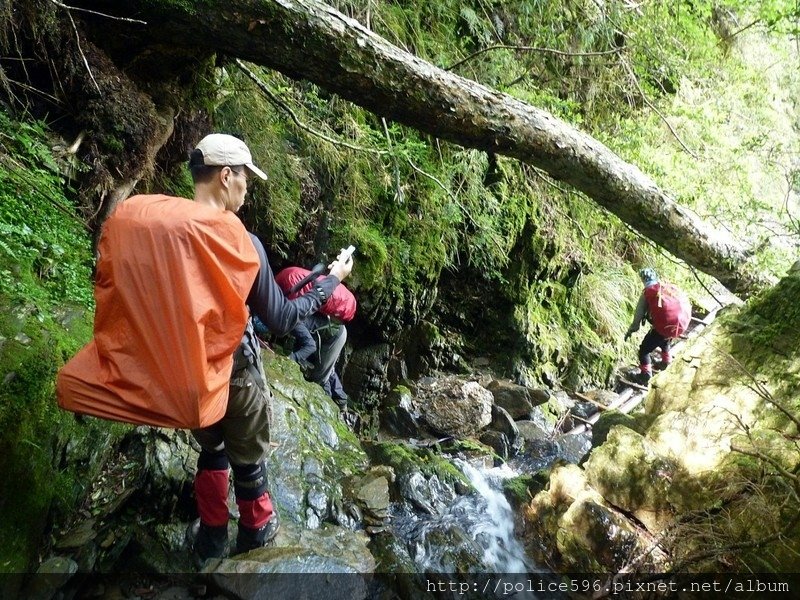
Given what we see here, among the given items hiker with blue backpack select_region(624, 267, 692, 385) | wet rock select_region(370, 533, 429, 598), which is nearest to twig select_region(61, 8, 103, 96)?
wet rock select_region(370, 533, 429, 598)

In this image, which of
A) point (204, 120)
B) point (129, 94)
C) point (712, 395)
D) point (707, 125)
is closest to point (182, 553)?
point (129, 94)

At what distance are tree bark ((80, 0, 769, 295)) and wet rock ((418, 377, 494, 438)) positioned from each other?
3.74m

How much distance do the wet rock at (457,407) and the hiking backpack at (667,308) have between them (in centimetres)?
322

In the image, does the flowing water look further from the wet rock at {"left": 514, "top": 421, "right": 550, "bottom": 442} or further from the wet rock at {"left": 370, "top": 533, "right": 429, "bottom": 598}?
the wet rock at {"left": 514, "top": 421, "right": 550, "bottom": 442}

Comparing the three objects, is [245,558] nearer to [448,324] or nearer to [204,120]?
[204,120]

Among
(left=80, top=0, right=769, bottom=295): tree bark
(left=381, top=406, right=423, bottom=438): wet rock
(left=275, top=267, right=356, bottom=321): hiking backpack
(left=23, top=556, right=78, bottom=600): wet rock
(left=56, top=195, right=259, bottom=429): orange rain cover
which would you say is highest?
(left=80, top=0, right=769, bottom=295): tree bark

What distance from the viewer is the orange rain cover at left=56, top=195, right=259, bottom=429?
2.00 m

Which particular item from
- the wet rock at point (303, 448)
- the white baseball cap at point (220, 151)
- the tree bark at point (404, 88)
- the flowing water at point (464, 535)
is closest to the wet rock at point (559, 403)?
the flowing water at point (464, 535)

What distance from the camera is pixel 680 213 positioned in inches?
204

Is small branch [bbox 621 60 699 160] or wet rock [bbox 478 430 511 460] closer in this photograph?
small branch [bbox 621 60 699 160]

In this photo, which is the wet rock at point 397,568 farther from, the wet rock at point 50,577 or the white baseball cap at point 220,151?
the white baseball cap at point 220,151

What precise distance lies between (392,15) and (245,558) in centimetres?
632

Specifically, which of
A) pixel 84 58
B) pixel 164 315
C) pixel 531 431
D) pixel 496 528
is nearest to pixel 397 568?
pixel 496 528

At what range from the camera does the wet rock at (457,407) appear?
7.54m
